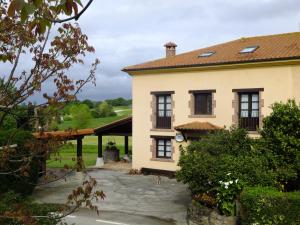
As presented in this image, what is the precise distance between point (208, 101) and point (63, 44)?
2071cm

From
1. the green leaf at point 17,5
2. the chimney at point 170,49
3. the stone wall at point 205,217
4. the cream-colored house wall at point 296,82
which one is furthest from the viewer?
the chimney at point 170,49

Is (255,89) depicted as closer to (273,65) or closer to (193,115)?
(273,65)

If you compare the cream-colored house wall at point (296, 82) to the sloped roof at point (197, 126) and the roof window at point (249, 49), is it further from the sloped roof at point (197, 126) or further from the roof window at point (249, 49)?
the sloped roof at point (197, 126)

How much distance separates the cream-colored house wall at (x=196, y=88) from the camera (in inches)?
917

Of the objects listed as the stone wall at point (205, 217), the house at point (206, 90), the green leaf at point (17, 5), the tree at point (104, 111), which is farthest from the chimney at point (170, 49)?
the tree at point (104, 111)

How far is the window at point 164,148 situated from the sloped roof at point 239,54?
451 cm

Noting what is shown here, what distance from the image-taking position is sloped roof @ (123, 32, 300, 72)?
77.8 feet

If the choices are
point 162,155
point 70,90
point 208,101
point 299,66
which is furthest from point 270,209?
point 162,155

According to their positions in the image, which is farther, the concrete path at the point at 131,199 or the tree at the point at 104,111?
the tree at the point at 104,111

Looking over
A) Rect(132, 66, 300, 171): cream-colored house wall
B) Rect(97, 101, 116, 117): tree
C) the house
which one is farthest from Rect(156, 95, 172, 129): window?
Rect(97, 101, 116, 117): tree

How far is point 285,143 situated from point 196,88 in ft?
34.3

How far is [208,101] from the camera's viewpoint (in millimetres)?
26125

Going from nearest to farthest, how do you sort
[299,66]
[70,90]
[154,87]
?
1. [70,90]
2. [299,66]
3. [154,87]

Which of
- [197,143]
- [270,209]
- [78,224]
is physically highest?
[197,143]
